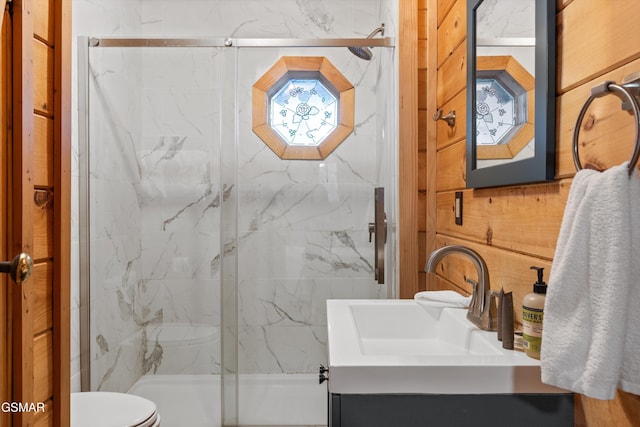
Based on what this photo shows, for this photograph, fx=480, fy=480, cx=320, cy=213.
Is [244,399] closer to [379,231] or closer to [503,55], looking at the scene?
[379,231]

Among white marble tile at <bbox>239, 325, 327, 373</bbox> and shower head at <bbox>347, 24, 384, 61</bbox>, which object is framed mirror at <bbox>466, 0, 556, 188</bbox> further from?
white marble tile at <bbox>239, 325, 327, 373</bbox>

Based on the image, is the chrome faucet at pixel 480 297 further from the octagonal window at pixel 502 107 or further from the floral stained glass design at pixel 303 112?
the floral stained glass design at pixel 303 112

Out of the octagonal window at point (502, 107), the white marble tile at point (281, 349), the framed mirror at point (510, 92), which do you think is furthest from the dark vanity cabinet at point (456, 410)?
the white marble tile at point (281, 349)

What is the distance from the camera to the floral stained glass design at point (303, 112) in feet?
7.99

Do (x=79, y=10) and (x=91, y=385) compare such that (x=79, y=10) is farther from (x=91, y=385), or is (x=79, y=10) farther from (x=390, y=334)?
(x=390, y=334)

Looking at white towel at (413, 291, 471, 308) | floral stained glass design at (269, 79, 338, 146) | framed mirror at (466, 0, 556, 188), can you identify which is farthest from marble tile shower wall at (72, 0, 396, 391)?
framed mirror at (466, 0, 556, 188)

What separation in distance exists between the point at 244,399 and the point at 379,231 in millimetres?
1084

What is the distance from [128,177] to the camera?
2453mm

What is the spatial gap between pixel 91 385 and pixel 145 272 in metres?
0.58

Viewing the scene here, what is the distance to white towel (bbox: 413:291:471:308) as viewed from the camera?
4.80ft

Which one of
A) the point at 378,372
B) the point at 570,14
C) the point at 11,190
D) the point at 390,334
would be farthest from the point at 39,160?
the point at 570,14

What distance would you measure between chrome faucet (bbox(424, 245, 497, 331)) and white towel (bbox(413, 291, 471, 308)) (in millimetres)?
148

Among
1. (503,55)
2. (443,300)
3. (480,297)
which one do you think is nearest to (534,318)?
(480,297)

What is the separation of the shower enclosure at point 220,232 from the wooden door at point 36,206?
115cm
